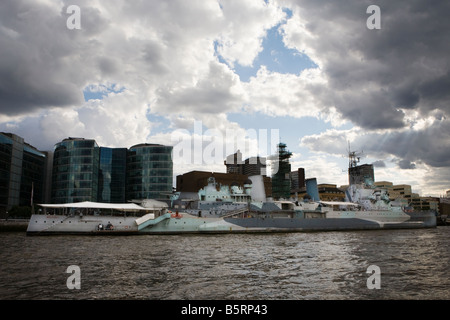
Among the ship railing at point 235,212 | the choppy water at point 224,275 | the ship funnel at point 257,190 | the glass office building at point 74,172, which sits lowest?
the choppy water at point 224,275

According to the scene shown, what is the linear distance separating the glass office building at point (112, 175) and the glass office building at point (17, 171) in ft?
57.9

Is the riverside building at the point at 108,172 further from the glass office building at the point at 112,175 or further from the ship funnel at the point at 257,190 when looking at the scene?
the ship funnel at the point at 257,190

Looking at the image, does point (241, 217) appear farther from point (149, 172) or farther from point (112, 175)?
point (112, 175)

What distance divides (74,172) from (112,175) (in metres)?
13.3

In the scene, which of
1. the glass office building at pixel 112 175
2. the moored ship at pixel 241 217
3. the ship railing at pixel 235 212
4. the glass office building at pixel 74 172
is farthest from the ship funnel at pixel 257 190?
the glass office building at pixel 112 175

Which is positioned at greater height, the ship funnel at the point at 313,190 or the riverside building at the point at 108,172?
the riverside building at the point at 108,172

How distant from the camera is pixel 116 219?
142 ft

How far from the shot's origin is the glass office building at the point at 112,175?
97.1 meters

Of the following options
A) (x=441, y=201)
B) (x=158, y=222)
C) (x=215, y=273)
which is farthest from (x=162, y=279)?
(x=441, y=201)

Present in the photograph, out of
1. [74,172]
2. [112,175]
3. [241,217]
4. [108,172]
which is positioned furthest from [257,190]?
[112,175]

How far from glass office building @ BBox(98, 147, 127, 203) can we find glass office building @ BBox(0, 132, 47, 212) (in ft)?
57.9

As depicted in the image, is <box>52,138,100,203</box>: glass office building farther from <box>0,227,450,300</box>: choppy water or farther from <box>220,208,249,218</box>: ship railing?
<box>0,227,450,300</box>: choppy water

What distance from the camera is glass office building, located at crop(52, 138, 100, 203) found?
8762cm

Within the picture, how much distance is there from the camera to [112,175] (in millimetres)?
99750
